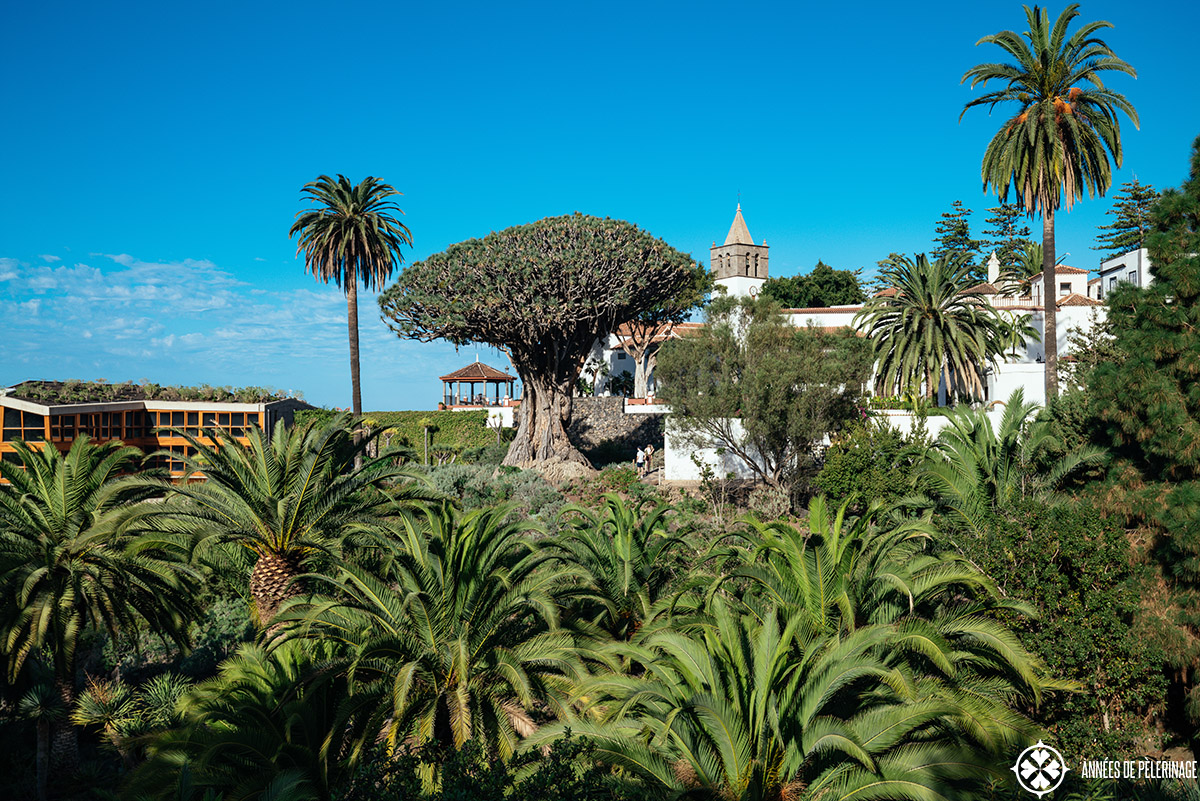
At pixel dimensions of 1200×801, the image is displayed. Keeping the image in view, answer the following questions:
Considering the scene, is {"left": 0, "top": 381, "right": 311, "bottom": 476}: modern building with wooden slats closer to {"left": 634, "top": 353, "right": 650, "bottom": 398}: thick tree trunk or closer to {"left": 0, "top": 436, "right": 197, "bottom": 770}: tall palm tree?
{"left": 0, "top": 436, "right": 197, "bottom": 770}: tall palm tree

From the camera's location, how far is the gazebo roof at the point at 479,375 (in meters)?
56.3

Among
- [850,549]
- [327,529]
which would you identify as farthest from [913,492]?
[327,529]

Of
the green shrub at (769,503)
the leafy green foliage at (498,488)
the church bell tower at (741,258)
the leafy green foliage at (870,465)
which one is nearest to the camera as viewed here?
the leafy green foliage at (870,465)

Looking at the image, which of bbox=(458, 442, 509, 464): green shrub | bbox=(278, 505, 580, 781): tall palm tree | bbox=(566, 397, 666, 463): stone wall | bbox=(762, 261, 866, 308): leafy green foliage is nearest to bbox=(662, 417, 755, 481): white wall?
bbox=(458, 442, 509, 464): green shrub

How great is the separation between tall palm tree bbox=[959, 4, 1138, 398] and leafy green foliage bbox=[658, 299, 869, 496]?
7.49m

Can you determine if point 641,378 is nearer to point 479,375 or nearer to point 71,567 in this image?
point 479,375

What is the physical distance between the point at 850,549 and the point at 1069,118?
23.2 metres

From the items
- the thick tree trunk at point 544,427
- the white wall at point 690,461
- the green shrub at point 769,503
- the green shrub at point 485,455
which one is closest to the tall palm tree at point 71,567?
the green shrub at point 769,503

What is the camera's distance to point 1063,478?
19.7 meters

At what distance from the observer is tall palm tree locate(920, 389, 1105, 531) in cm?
1928

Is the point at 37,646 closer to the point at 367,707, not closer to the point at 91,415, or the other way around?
the point at 367,707

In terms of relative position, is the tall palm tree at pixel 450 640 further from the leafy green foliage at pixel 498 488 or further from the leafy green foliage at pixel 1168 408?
the leafy green foliage at pixel 498 488

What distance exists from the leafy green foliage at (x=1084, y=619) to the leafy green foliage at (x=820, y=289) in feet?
204

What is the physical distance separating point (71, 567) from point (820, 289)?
230 ft
